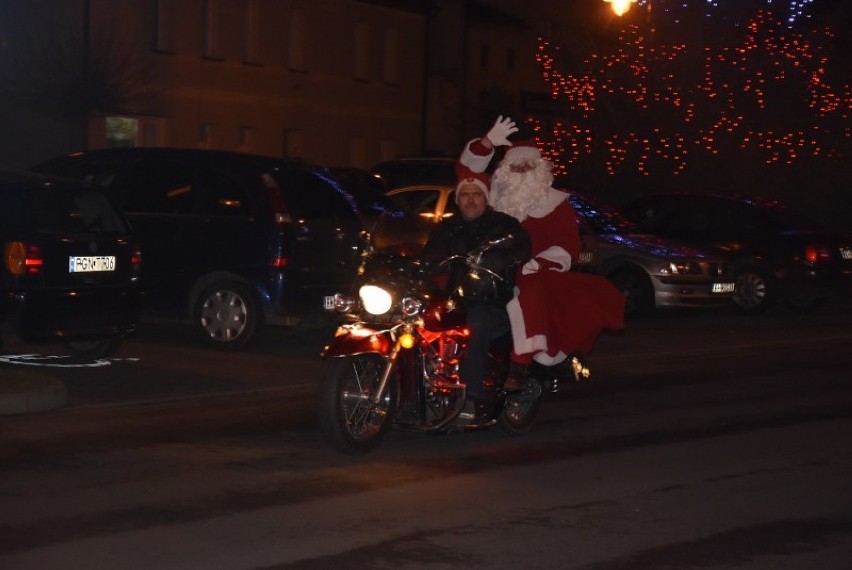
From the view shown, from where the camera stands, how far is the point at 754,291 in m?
21.4

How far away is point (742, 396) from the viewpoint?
1267 centimetres

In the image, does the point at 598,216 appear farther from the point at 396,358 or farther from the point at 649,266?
the point at 396,358

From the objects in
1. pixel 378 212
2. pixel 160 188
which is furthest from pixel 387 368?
pixel 378 212

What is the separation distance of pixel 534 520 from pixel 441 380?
6.03 feet

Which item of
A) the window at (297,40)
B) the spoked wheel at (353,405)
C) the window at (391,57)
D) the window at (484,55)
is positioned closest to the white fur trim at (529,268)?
the spoked wheel at (353,405)

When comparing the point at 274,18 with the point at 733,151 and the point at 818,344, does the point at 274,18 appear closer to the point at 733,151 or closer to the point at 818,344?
the point at 733,151

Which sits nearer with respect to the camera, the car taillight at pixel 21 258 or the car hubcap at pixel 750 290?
the car taillight at pixel 21 258

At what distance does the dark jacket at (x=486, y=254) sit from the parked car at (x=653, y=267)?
993 cm

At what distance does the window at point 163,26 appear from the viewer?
1331 inches

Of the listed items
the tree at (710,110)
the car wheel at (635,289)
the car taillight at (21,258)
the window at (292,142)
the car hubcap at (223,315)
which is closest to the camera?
the car taillight at (21,258)

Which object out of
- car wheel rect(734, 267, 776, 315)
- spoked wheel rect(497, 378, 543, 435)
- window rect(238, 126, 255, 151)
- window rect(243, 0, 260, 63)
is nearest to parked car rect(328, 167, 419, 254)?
spoked wheel rect(497, 378, 543, 435)

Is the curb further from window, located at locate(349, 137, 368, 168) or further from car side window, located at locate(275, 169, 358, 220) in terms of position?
window, located at locate(349, 137, 368, 168)

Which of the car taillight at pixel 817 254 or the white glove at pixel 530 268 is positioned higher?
the car taillight at pixel 817 254

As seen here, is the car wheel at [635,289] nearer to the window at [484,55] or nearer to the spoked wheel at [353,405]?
the spoked wheel at [353,405]
